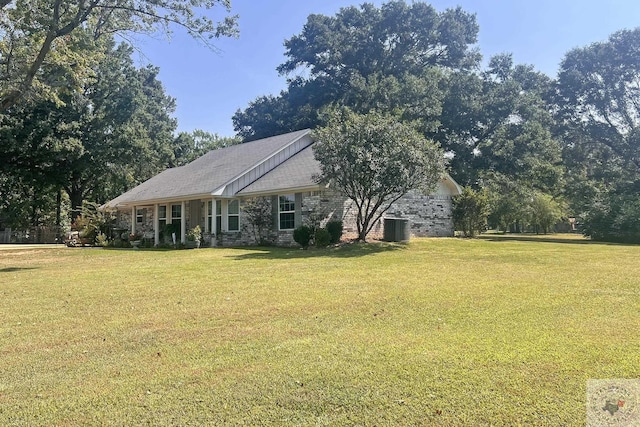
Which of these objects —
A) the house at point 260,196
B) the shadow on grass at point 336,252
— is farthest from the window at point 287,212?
the shadow on grass at point 336,252

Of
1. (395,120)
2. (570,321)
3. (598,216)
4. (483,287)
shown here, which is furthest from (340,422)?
(598,216)

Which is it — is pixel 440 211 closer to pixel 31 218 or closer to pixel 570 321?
pixel 570 321

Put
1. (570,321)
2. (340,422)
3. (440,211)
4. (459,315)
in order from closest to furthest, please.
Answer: (340,422), (570,321), (459,315), (440,211)

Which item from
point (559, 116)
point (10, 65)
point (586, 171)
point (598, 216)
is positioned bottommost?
point (598, 216)

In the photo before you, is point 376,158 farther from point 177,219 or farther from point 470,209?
point 177,219

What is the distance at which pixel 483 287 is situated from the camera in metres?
8.26

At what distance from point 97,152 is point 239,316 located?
3122 cm

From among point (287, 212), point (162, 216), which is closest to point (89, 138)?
point (162, 216)

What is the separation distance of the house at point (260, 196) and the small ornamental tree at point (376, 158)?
1635 millimetres

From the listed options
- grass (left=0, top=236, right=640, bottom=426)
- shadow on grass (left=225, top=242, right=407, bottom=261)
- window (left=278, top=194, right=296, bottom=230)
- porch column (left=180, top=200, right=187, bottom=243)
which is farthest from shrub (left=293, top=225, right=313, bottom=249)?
grass (left=0, top=236, right=640, bottom=426)

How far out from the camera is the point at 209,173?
24266 mm

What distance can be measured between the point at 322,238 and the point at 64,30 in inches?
435

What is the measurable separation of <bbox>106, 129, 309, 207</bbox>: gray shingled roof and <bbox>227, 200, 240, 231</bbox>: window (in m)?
1.18

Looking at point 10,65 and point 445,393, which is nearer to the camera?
point 445,393
